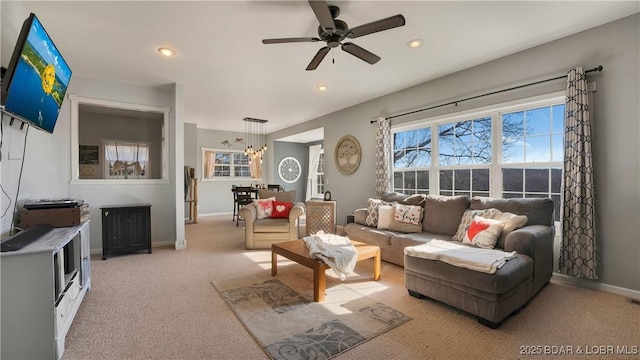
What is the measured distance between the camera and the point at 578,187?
2.80 meters

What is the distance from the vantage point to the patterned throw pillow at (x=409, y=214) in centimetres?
373

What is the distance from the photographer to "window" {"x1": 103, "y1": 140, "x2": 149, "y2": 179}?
18.5ft

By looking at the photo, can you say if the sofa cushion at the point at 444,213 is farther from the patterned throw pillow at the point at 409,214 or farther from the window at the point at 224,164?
the window at the point at 224,164

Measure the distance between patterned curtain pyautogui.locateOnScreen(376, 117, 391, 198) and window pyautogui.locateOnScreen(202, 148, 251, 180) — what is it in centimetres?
530

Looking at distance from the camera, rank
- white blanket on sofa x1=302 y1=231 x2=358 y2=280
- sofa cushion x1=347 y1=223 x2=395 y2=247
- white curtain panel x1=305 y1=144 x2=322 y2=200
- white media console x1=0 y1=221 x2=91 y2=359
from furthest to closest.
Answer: white curtain panel x1=305 y1=144 x2=322 y2=200, sofa cushion x1=347 y1=223 x2=395 y2=247, white blanket on sofa x1=302 y1=231 x2=358 y2=280, white media console x1=0 y1=221 x2=91 y2=359

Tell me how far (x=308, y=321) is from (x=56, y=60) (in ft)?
9.85

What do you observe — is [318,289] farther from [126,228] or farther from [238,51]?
[126,228]

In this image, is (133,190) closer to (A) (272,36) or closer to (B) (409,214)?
(A) (272,36)

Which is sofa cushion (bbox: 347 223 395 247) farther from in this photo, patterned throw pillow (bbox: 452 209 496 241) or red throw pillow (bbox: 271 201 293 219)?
red throw pillow (bbox: 271 201 293 219)

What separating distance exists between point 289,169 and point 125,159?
4749mm

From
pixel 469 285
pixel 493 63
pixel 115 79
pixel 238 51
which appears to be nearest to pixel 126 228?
pixel 115 79

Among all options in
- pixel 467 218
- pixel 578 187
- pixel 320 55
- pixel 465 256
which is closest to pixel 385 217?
pixel 467 218

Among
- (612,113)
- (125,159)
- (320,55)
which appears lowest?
(125,159)

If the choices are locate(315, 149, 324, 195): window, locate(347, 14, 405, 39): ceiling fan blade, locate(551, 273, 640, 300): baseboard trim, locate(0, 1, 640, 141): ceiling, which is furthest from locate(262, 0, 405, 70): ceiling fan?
locate(315, 149, 324, 195): window
